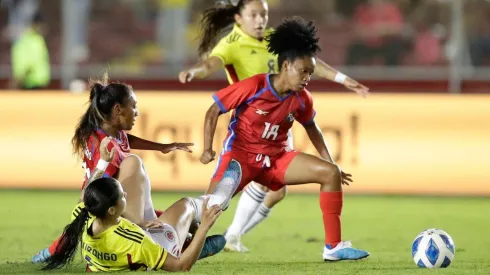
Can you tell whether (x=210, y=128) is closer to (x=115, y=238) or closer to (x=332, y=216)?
(x=332, y=216)

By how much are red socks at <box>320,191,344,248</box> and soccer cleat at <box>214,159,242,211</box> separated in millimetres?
671

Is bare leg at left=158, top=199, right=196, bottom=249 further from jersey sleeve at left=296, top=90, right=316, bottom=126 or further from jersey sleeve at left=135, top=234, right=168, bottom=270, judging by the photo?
jersey sleeve at left=296, top=90, right=316, bottom=126

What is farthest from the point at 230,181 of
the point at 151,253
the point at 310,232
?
the point at 310,232

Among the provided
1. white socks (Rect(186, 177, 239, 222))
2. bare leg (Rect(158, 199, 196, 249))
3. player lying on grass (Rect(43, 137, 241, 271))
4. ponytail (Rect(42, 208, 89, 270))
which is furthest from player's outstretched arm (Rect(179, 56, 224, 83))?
ponytail (Rect(42, 208, 89, 270))

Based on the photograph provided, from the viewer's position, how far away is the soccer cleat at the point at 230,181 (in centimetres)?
843

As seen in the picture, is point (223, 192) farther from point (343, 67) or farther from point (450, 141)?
point (343, 67)

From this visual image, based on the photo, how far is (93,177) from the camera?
7836 millimetres

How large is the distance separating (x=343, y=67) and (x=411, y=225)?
675 centimetres

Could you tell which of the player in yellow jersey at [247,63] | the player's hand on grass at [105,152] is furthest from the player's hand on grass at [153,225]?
the player in yellow jersey at [247,63]

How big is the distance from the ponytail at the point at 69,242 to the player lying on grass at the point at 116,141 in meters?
0.50

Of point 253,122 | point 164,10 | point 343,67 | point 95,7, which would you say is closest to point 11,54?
point 95,7

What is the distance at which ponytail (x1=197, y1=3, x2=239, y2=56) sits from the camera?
1068 cm

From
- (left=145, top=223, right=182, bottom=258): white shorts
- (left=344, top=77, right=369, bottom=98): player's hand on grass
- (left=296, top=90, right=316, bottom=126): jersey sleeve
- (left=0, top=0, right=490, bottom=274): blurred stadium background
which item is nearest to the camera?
(left=145, top=223, right=182, bottom=258): white shorts

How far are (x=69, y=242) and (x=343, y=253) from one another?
2070 mm
